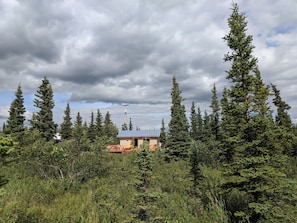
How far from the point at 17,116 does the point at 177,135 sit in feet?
78.6

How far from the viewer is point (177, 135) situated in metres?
31.1

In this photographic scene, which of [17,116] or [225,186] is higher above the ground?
[17,116]

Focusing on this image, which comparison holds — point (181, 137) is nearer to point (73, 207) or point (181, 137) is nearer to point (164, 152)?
point (164, 152)

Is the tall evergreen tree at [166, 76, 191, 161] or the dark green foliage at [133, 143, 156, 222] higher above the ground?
the tall evergreen tree at [166, 76, 191, 161]

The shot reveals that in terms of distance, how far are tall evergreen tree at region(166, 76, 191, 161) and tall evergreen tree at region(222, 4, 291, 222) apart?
20.9 meters

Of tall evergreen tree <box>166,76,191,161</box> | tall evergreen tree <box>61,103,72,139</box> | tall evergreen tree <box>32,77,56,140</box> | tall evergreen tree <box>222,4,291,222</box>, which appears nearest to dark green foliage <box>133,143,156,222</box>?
tall evergreen tree <box>222,4,291,222</box>

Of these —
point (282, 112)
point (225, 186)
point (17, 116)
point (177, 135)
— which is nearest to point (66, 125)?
point (17, 116)

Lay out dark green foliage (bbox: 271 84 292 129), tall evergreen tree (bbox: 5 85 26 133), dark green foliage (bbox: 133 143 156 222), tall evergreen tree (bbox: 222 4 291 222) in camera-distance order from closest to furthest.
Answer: dark green foliage (bbox: 133 143 156 222) → tall evergreen tree (bbox: 222 4 291 222) → dark green foliage (bbox: 271 84 292 129) → tall evergreen tree (bbox: 5 85 26 133)

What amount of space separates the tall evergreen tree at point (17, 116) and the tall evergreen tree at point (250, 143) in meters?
Result: 34.4

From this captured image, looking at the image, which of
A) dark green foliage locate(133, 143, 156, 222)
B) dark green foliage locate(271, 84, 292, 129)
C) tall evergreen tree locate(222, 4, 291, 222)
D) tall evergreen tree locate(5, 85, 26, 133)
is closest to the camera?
dark green foliage locate(133, 143, 156, 222)

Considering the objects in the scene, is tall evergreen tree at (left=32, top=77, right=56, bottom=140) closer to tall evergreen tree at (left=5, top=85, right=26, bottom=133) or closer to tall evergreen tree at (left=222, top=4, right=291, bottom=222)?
tall evergreen tree at (left=5, top=85, right=26, bottom=133)

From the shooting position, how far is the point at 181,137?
31000mm

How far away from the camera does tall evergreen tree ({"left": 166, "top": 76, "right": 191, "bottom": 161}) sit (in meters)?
30.5

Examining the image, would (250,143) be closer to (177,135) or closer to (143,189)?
(143,189)
